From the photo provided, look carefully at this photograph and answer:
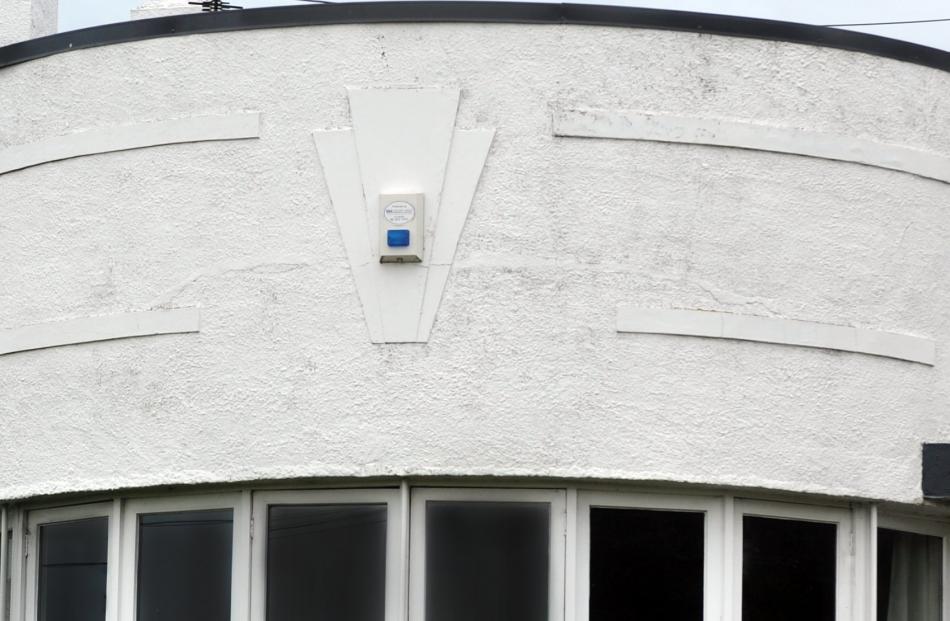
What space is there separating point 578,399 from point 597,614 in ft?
3.28

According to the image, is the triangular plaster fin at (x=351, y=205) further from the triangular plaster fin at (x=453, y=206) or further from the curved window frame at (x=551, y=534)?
the curved window frame at (x=551, y=534)

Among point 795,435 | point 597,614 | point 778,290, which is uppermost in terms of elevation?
point 778,290

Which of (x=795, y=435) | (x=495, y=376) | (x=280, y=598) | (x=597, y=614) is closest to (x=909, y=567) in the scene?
(x=795, y=435)

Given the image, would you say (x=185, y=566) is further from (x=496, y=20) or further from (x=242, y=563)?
(x=496, y=20)

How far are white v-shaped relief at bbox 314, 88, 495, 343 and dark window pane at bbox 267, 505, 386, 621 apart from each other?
86 centimetres

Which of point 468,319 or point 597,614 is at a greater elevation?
point 468,319

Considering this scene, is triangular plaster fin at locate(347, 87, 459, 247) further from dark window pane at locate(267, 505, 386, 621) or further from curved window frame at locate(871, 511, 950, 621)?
curved window frame at locate(871, 511, 950, 621)

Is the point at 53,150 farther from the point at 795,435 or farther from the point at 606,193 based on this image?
the point at 795,435

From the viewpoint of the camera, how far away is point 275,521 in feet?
29.3

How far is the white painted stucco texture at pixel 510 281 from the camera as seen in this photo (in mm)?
8789

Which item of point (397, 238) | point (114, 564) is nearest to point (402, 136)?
point (397, 238)

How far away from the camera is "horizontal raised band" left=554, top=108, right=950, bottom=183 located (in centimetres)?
901

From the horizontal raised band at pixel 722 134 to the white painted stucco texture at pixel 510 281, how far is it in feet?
0.15

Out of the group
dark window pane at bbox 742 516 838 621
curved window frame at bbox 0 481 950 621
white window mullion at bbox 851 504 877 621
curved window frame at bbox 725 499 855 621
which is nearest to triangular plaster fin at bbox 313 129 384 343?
curved window frame at bbox 0 481 950 621
